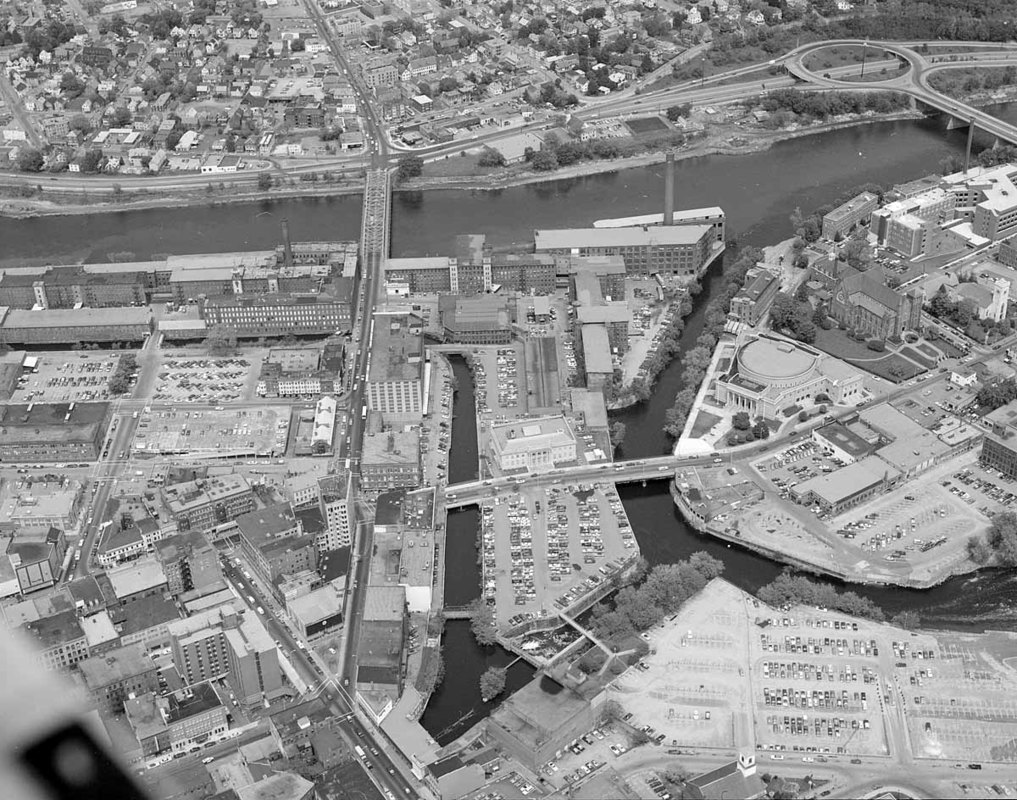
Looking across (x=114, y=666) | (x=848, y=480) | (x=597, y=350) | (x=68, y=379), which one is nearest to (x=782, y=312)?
(x=597, y=350)

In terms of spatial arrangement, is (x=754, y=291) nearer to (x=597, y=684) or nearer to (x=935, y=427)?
(x=935, y=427)

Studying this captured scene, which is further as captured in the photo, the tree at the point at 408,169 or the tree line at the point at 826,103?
the tree line at the point at 826,103

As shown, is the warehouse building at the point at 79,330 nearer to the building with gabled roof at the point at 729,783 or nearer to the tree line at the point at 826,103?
the building with gabled roof at the point at 729,783

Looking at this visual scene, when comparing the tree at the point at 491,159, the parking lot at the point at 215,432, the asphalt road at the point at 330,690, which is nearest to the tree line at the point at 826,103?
the tree at the point at 491,159

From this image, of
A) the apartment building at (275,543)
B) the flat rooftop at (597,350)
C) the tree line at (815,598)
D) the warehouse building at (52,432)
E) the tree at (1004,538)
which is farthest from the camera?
the flat rooftop at (597,350)

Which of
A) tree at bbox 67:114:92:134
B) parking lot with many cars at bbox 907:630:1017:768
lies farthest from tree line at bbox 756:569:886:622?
tree at bbox 67:114:92:134
